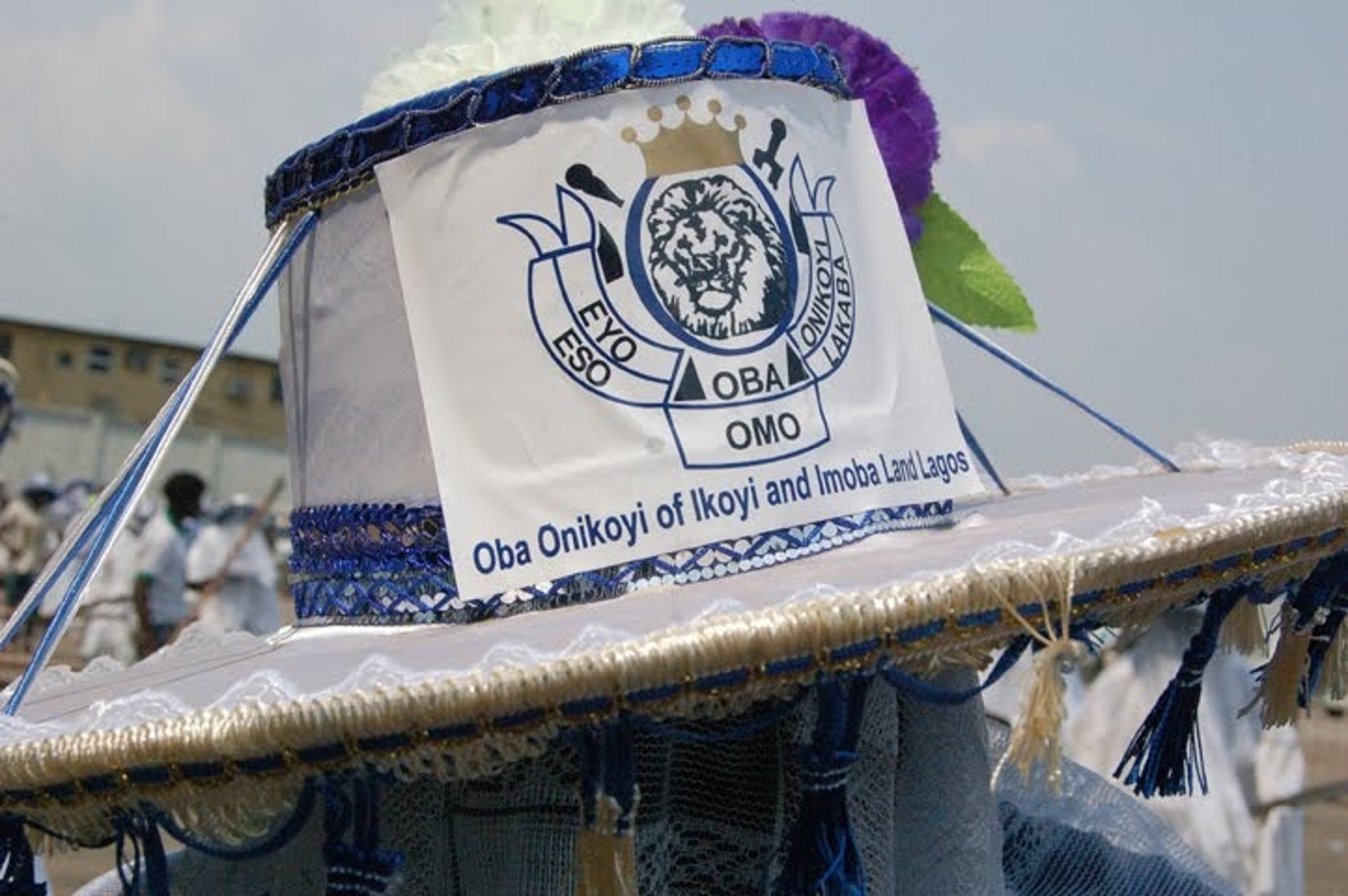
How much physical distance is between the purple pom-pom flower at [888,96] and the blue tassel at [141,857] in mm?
1138

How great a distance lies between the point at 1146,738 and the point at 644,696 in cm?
77

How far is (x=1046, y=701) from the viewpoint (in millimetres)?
1553

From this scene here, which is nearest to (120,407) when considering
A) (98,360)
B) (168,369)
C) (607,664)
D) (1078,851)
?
(98,360)

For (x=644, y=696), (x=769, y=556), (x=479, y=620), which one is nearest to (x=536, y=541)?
(x=479, y=620)

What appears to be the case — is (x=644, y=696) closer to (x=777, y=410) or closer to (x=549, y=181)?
(x=777, y=410)

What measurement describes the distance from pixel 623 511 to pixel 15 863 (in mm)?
667

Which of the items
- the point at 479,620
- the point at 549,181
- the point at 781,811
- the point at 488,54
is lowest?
the point at 781,811

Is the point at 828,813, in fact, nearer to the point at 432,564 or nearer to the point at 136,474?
the point at 432,564

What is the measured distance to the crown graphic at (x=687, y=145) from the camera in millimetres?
1925

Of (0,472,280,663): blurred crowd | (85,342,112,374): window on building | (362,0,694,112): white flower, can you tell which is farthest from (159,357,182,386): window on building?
(362,0,694,112): white flower

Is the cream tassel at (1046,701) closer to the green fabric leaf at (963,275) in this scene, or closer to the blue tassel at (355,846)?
the blue tassel at (355,846)

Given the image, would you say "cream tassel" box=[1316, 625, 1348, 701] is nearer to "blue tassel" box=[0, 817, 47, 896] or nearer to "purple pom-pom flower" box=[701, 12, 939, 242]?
"purple pom-pom flower" box=[701, 12, 939, 242]

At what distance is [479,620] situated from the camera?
1.90m

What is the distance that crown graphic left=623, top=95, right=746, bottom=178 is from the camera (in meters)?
1.92
